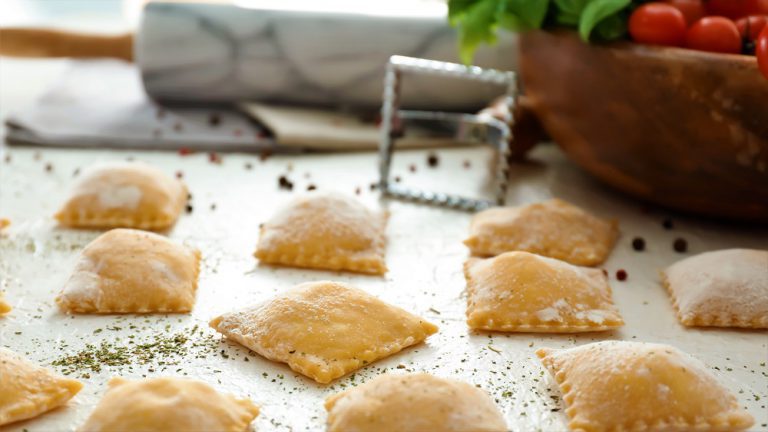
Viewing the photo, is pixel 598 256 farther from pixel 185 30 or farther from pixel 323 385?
pixel 185 30

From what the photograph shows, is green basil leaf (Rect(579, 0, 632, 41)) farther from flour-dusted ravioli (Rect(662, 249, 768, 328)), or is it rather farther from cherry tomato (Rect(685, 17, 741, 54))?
flour-dusted ravioli (Rect(662, 249, 768, 328))

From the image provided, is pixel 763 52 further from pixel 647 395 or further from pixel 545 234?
pixel 647 395

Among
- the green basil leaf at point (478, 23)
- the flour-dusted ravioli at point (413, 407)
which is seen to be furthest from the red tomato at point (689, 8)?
the flour-dusted ravioli at point (413, 407)

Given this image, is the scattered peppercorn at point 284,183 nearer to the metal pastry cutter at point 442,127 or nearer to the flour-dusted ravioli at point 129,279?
the metal pastry cutter at point 442,127

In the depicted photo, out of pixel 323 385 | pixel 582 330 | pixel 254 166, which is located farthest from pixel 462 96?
pixel 323 385

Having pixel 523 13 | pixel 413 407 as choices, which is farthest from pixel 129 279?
pixel 523 13

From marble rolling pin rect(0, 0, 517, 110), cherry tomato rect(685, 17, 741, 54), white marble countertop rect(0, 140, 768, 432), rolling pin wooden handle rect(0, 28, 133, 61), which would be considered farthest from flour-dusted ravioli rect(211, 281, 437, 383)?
rolling pin wooden handle rect(0, 28, 133, 61)
